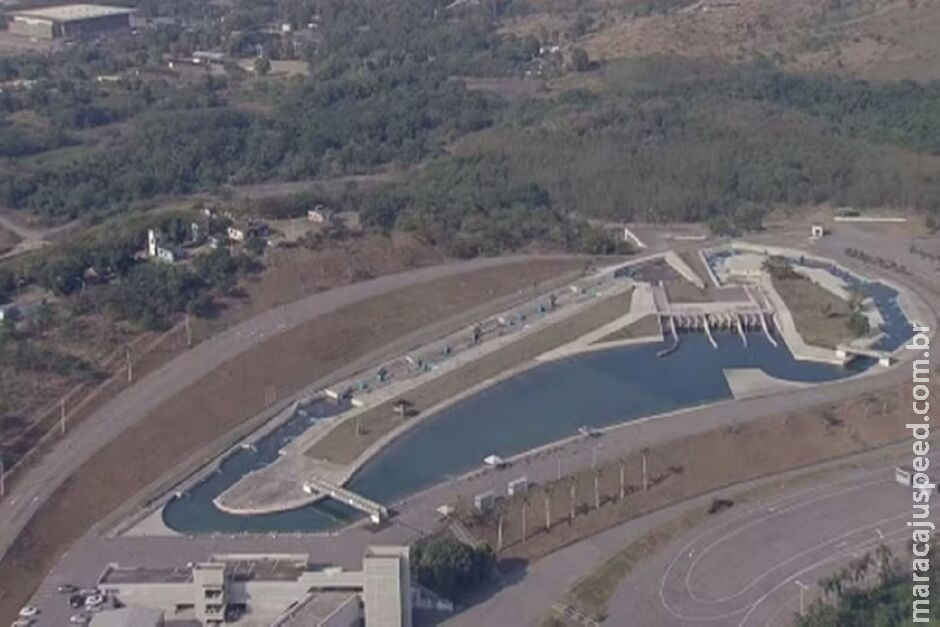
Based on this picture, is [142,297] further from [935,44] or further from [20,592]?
[935,44]

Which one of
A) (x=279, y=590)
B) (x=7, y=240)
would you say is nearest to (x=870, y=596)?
(x=279, y=590)

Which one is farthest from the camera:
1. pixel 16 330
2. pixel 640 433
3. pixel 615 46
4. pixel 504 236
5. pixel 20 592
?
pixel 615 46

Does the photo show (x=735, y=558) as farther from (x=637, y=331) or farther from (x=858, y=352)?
(x=637, y=331)

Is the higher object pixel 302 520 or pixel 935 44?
pixel 935 44

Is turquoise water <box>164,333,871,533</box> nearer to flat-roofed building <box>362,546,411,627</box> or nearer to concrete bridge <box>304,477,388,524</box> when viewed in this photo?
concrete bridge <box>304,477,388,524</box>

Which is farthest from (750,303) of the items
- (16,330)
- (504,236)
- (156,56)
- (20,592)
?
(156,56)

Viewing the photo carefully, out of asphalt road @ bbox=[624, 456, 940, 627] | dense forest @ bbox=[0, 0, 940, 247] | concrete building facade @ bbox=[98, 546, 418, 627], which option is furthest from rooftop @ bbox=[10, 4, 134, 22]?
asphalt road @ bbox=[624, 456, 940, 627]

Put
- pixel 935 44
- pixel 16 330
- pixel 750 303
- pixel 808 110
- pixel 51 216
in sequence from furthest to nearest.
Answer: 1. pixel 935 44
2. pixel 808 110
3. pixel 51 216
4. pixel 750 303
5. pixel 16 330
